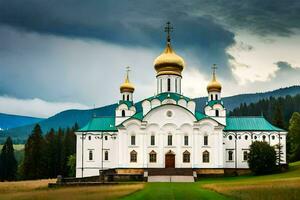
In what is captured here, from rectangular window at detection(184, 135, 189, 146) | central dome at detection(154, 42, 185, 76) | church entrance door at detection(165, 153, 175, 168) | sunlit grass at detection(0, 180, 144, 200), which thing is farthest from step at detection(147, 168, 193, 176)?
sunlit grass at detection(0, 180, 144, 200)

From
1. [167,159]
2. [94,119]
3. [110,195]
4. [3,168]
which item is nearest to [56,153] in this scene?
[3,168]

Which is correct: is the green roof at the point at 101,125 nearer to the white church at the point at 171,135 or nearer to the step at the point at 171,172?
the white church at the point at 171,135

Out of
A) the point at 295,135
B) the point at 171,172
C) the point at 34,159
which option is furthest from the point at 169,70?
the point at 34,159

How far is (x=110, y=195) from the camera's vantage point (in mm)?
30938

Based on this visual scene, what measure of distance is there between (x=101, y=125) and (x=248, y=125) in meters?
20.1

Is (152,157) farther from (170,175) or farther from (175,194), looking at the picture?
(175,194)

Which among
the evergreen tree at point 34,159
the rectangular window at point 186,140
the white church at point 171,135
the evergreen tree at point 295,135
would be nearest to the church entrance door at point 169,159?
the white church at point 171,135

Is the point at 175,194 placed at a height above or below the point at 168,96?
below

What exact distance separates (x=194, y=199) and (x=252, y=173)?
34664 millimetres

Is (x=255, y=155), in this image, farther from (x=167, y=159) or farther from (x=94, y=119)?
(x=94, y=119)

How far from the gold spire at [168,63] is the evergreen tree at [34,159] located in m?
23.5

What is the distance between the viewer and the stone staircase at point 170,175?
53.1 meters

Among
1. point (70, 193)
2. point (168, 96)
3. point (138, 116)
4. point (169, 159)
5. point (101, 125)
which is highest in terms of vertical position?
point (168, 96)

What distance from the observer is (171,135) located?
6141cm
